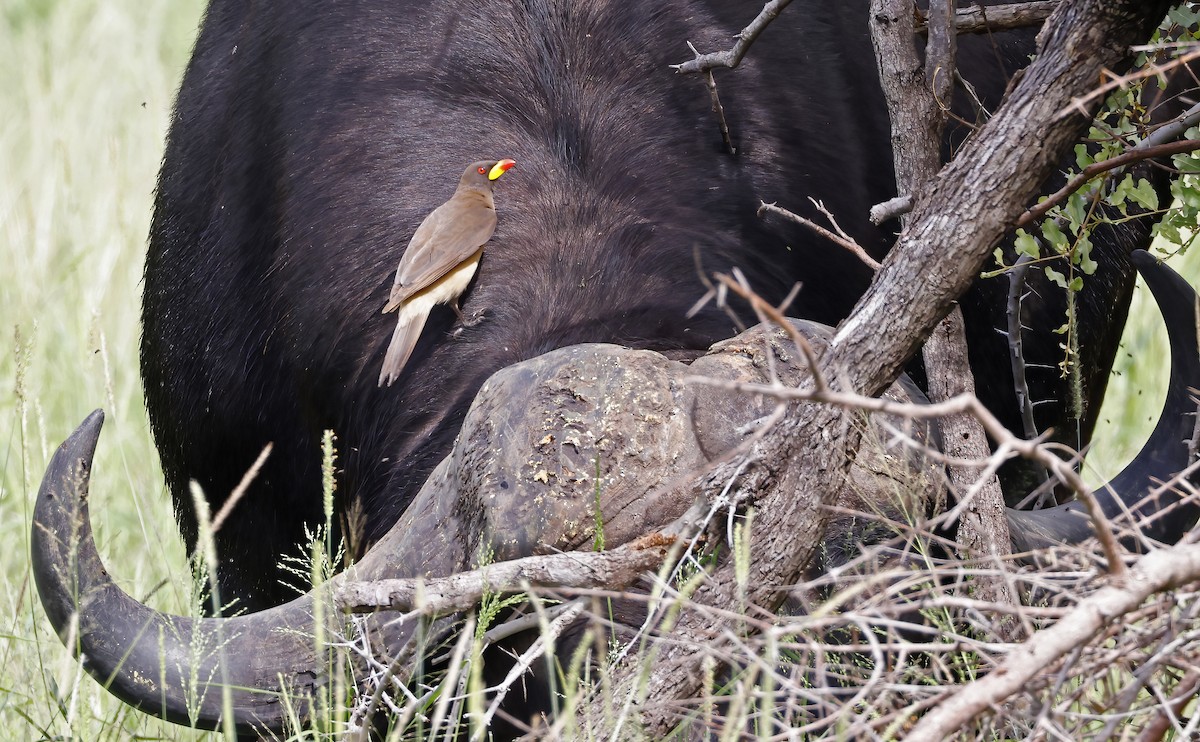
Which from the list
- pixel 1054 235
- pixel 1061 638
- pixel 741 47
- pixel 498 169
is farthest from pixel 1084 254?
pixel 1061 638

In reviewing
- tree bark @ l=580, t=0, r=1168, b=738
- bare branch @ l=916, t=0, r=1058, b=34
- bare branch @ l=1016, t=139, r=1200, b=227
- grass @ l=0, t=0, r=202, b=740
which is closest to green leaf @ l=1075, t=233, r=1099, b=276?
bare branch @ l=1016, t=139, r=1200, b=227

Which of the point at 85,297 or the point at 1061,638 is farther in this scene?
the point at 85,297

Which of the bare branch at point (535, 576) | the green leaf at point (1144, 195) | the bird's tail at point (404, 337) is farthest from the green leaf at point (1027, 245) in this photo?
the bird's tail at point (404, 337)

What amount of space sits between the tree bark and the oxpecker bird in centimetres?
68

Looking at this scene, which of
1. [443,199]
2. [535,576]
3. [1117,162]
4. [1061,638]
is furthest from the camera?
[443,199]

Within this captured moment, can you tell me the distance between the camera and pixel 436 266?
94.1 inches

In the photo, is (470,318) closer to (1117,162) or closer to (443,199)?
(443,199)

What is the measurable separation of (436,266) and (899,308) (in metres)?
0.84

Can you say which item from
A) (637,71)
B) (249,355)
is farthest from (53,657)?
(637,71)

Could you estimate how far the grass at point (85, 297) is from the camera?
3625mm

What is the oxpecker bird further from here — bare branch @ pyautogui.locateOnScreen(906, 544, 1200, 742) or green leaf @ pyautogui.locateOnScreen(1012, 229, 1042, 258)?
bare branch @ pyautogui.locateOnScreen(906, 544, 1200, 742)

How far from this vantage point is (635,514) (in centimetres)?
202

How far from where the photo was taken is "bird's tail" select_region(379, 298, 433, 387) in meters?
2.35

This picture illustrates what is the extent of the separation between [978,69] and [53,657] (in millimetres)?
2645
